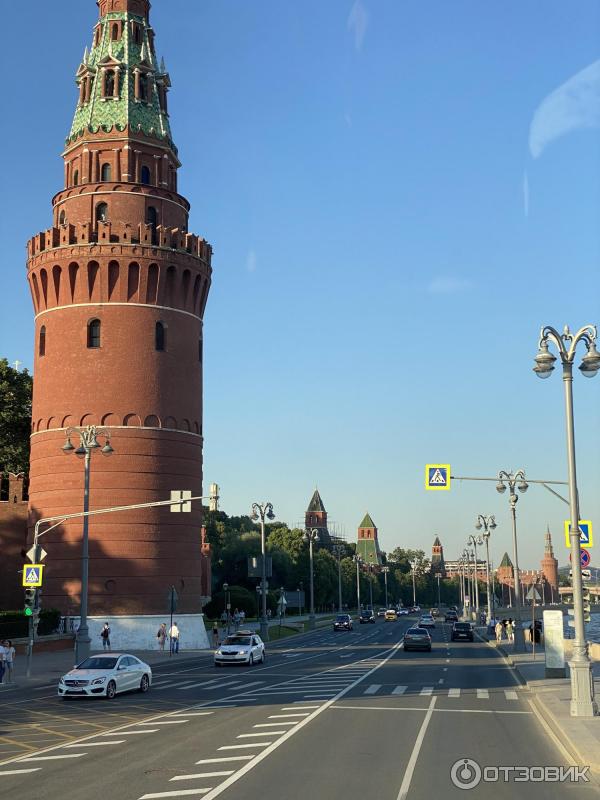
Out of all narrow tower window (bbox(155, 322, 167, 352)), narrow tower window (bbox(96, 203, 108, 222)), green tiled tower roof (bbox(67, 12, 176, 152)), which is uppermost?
green tiled tower roof (bbox(67, 12, 176, 152))

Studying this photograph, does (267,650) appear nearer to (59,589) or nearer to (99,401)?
(59,589)

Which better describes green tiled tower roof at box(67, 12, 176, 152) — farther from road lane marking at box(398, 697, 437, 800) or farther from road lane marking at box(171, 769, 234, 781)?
road lane marking at box(171, 769, 234, 781)

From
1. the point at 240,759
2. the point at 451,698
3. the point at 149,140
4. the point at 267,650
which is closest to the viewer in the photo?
the point at 240,759

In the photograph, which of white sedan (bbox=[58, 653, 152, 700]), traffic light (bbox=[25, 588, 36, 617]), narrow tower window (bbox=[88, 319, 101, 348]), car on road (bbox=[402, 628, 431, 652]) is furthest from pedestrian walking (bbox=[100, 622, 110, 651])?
white sedan (bbox=[58, 653, 152, 700])

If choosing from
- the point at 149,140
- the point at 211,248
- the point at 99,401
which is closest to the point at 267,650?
the point at 99,401

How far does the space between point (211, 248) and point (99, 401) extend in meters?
15.1

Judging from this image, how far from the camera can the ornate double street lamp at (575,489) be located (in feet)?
68.2

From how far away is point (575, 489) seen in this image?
22.8m

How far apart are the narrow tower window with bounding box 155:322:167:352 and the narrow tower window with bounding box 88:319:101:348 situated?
3775 mm

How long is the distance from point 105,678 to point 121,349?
3581 cm

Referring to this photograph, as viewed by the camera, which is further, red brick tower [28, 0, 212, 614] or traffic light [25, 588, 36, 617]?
red brick tower [28, 0, 212, 614]

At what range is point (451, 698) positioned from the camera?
26.5 m

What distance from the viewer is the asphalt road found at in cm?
1355

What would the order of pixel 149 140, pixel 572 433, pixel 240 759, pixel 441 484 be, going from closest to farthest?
pixel 240 759, pixel 572 433, pixel 441 484, pixel 149 140
